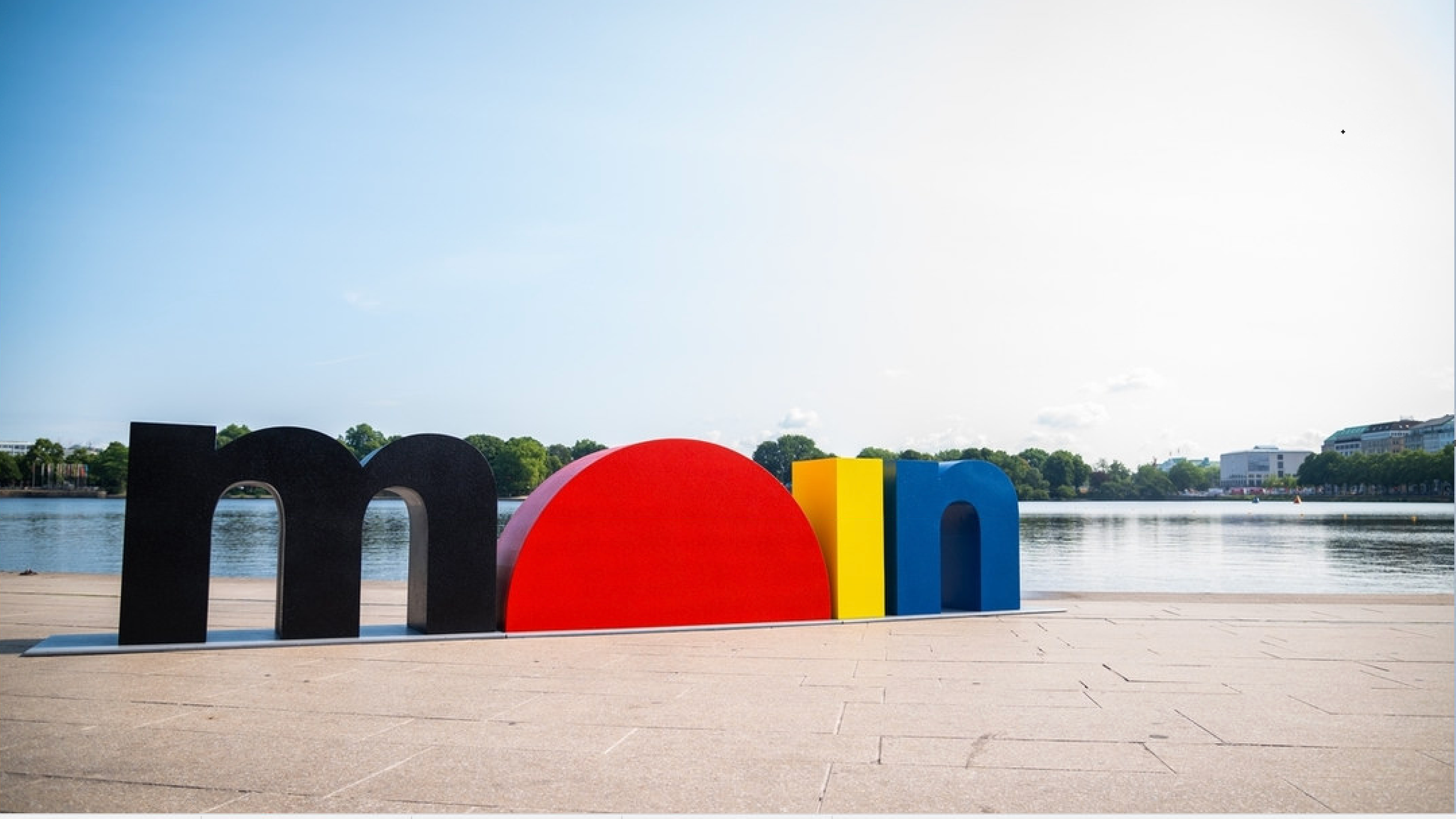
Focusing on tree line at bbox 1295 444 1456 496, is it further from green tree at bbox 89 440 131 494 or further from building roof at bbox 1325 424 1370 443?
green tree at bbox 89 440 131 494

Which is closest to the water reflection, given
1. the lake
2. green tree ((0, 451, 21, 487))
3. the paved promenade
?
the lake

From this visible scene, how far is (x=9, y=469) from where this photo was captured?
94.1 m

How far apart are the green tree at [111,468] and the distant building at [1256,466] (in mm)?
173842

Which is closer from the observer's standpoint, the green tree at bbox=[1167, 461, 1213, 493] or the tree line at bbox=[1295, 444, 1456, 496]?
the tree line at bbox=[1295, 444, 1456, 496]

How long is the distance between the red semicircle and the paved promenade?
30.2 inches

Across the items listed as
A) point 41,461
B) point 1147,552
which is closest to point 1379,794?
point 1147,552

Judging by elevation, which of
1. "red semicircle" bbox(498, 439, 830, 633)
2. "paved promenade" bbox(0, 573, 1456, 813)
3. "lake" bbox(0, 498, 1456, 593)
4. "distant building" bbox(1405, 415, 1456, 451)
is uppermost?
"distant building" bbox(1405, 415, 1456, 451)

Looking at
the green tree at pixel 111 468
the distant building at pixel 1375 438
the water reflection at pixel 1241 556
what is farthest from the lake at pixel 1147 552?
the distant building at pixel 1375 438

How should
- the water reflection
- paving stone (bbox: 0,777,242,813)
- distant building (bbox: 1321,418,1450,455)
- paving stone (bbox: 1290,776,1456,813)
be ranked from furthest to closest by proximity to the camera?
distant building (bbox: 1321,418,1450,455), the water reflection, paving stone (bbox: 1290,776,1456,813), paving stone (bbox: 0,777,242,813)

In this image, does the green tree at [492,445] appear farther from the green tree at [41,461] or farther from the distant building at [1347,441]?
the distant building at [1347,441]

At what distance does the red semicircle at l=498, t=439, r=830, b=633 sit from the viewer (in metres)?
11.6

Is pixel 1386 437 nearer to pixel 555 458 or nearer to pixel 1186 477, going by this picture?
pixel 1186 477

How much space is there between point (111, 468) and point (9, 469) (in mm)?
10484

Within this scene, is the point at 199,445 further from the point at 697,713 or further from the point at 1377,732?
the point at 1377,732
